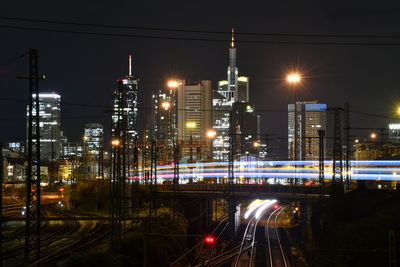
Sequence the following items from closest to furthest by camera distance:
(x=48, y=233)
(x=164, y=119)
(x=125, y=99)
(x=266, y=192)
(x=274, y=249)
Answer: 1. (x=48, y=233)
2. (x=125, y=99)
3. (x=274, y=249)
4. (x=266, y=192)
5. (x=164, y=119)

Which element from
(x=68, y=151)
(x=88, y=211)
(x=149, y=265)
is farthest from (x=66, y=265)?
(x=68, y=151)

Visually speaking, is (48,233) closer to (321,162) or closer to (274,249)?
(274,249)

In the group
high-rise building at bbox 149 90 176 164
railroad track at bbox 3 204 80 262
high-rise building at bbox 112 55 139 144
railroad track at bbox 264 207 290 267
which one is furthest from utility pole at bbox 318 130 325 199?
high-rise building at bbox 149 90 176 164

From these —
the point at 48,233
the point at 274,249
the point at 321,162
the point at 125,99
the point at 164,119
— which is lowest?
the point at 274,249

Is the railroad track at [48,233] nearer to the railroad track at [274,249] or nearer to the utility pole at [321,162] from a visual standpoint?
the railroad track at [274,249]

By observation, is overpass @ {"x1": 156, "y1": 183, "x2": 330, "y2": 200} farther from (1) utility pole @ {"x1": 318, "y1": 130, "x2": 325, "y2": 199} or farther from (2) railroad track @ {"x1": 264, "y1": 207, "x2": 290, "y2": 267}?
(1) utility pole @ {"x1": 318, "y1": 130, "x2": 325, "y2": 199}

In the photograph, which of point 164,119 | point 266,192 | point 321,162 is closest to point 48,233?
point 321,162

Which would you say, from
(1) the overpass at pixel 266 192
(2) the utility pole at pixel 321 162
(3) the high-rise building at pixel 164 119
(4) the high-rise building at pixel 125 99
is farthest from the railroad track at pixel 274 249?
(3) the high-rise building at pixel 164 119

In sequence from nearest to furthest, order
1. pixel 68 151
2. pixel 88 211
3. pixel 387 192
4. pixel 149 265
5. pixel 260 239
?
pixel 149 265 < pixel 387 192 < pixel 260 239 < pixel 88 211 < pixel 68 151

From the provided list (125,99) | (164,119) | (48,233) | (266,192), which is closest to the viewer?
(48,233)

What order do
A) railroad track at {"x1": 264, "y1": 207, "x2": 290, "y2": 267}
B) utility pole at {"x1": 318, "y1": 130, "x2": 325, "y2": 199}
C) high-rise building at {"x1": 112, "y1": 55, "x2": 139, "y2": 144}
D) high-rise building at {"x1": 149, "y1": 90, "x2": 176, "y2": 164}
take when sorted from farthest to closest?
1. high-rise building at {"x1": 149, "y1": 90, "x2": 176, "y2": 164}
2. utility pole at {"x1": 318, "y1": 130, "x2": 325, "y2": 199}
3. railroad track at {"x1": 264, "y1": 207, "x2": 290, "y2": 267}
4. high-rise building at {"x1": 112, "y1": 55, "x2": 139, "y2": 144}

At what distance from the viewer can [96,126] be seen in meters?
143

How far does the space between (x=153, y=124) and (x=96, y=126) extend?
55.2 ft

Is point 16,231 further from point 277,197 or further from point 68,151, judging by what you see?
point 68,151
